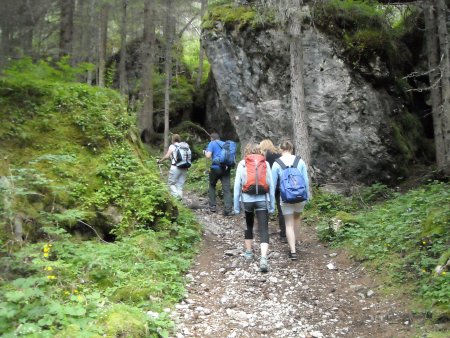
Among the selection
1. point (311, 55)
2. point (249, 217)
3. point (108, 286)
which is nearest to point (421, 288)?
point (249, 217)

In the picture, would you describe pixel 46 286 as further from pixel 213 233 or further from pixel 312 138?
pixel 312 138

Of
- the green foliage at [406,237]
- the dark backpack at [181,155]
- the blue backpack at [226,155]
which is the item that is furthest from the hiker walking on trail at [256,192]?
the dark backpack at [181,155]

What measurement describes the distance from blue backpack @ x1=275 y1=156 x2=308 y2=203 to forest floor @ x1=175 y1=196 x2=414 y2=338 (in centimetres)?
121

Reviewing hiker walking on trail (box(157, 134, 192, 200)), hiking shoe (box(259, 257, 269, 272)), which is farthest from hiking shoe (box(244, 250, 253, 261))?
hiker walking on trail (box(157, 134, 192, 200))

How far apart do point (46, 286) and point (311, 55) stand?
36.9 ft

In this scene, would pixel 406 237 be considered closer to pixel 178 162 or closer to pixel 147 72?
pixel 178 162

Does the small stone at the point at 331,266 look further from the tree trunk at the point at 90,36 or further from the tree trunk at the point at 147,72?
the tree trunk at the point at 147,72

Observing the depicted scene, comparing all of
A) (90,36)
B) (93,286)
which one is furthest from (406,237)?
(90,36)

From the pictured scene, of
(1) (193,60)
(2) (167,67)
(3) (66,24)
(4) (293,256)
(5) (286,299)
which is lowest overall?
(5) (286,299)

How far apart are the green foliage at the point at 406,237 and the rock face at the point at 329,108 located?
7.82 feet

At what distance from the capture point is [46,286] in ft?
15.4

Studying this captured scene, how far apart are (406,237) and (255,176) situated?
110 inches

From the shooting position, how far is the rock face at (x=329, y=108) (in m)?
13.1

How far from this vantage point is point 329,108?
13.3 metres
